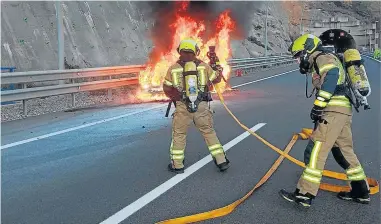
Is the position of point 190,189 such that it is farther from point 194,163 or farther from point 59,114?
point 59,114

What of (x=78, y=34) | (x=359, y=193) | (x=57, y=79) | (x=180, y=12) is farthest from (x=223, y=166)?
(x=78, y=34)

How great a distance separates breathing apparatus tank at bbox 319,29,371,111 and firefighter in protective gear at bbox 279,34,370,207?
10cm

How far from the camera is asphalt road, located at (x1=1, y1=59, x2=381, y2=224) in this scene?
4.43 m

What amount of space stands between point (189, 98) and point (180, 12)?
13.5 meters

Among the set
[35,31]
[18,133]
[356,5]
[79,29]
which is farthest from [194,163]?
[356,5]

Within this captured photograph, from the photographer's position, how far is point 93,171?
5949 mm

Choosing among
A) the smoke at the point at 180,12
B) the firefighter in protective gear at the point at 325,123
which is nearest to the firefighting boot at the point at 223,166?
the firefighter in protective gear at the point at 325,123

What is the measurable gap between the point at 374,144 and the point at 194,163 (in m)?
3.20

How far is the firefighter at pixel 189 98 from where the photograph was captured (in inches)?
231

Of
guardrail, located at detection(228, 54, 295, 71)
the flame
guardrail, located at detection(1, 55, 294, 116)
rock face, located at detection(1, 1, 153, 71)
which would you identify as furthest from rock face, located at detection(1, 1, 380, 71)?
guardrail, located at detection(1, 55, 294, 116)

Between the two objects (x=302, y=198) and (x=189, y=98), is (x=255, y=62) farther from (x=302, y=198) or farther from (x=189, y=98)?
(x=302, y=198)

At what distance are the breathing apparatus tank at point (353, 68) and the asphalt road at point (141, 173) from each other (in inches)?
43.3

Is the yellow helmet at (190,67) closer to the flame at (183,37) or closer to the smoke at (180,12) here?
the flame at (183,37)

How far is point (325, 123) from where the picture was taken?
469 centimetres
